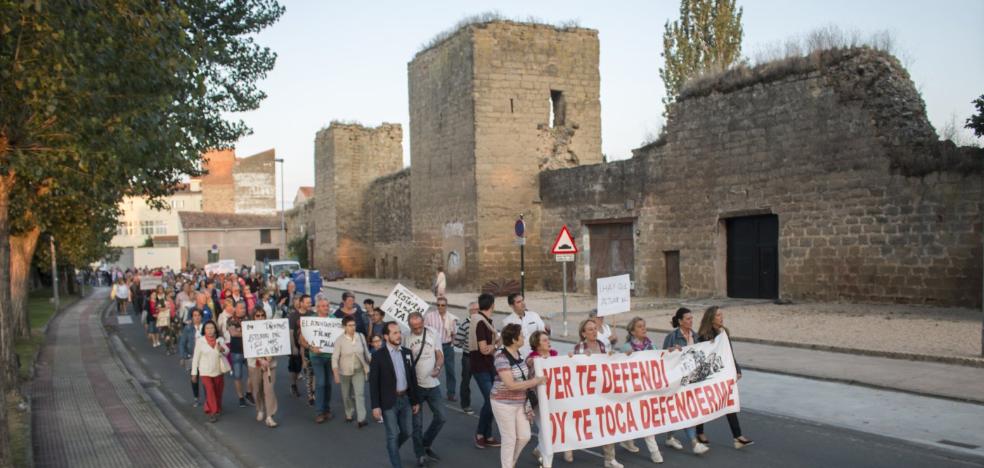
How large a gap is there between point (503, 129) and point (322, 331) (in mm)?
20700

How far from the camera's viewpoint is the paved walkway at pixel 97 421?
30.0ft

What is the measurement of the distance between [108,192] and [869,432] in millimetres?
→ 12965

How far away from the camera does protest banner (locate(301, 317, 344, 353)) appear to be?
445 inches

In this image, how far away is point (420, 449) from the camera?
859 centimetres

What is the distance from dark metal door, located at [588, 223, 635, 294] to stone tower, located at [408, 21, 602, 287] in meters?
2.61

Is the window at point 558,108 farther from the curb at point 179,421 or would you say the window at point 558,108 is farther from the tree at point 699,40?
the curb at point 179,421

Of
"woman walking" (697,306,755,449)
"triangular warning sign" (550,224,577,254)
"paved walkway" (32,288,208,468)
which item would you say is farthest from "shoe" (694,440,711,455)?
"triangular warning sign" (550,224,577,254)

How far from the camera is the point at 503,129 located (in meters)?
31.2

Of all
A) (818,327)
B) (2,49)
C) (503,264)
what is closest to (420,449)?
(2,49)

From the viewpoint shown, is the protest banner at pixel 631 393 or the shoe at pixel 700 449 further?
the shoe at pixel 700 449

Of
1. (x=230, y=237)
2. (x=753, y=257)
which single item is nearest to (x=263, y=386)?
(x=753, y=257)

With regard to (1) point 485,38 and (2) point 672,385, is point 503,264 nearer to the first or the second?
(1) point 485,38

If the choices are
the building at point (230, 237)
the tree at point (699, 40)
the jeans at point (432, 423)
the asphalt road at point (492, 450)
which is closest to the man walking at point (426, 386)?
the jeans at point (432, 423)

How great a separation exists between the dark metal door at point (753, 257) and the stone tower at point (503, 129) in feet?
29.0
